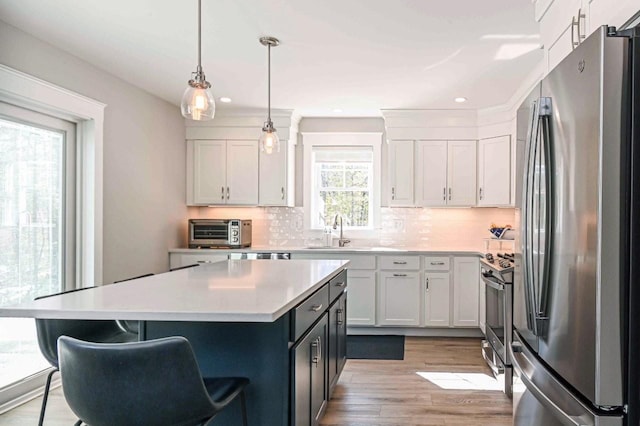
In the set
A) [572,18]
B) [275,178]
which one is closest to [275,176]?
[275,178]

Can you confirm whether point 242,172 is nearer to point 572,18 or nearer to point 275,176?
point 275,176

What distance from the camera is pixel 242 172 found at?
5.40 meters

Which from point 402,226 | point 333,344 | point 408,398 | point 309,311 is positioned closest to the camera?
point 309,311

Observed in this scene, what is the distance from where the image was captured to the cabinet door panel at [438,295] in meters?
4.96

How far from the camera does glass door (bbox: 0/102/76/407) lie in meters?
3.11

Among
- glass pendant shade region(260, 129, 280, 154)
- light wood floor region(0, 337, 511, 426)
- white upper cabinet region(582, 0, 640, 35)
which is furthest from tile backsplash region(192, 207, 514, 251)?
white upper cabinet region(582, 0, 640, 35)

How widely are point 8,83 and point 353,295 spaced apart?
11.4ft

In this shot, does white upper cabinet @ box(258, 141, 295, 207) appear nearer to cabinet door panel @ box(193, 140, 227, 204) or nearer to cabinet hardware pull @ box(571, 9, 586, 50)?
cabinet door panel @ box(193, 140, 227, 204)

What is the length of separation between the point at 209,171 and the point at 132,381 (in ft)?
13.8

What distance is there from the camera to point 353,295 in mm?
5008

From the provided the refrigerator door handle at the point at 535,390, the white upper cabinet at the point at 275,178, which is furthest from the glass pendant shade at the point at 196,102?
the white upper cabinet at the point at 275,178

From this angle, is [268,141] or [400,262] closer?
[268,141]

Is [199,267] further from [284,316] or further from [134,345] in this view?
[134,345]

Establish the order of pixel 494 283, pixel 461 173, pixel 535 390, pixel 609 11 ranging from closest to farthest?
pixel 609 11 → pixel 535 390 → pixel 494 283 → pixel 461 173
